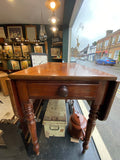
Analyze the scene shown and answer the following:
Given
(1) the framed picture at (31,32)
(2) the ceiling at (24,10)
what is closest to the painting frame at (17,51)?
(1) the framed picture at (31,32)

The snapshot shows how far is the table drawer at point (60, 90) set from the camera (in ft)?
1.31

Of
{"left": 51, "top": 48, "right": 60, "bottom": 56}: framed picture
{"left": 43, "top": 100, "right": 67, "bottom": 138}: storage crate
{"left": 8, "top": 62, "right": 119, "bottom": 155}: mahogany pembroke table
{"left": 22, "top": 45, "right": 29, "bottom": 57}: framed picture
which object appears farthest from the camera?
{"left": 51, "top": 48, "right": 60, "bottom": 56}: framed picture

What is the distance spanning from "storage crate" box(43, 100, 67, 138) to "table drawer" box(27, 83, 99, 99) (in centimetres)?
46

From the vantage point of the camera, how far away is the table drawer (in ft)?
1.31

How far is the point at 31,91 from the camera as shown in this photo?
0.43 m

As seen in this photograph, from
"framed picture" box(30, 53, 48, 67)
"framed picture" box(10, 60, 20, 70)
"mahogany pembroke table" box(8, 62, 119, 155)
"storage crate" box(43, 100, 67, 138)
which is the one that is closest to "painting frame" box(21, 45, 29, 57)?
"framed picture" box(10, 60, 20, 70)

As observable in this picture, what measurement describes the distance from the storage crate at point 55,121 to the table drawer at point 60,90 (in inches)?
18.2

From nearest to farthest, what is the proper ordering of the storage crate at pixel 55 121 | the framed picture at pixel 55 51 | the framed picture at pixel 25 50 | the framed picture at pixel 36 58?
the storage crate at pixel 55 121, the framed picture at pixel 36 58, the framed picture at pixel 25 50, the framed picture at pixel 55 51

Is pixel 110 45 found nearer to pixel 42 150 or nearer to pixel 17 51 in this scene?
pixel 42 150

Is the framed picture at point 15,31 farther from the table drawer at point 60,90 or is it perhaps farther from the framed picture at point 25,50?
the table drawer at point 60,90

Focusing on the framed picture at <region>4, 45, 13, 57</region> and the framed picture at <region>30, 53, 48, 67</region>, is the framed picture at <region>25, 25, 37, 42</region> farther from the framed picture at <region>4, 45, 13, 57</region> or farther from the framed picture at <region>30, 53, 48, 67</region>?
the framed picture at <region>30, 53, 48, 67</region>

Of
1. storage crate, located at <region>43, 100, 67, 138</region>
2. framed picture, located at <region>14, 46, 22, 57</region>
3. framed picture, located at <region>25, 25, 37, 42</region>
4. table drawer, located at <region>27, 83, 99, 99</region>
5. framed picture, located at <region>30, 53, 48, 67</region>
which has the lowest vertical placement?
storage crate, located at <region>43, 100, 67, 138</region>

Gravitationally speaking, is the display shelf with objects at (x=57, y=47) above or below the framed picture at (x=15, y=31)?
below

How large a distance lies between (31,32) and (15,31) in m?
0.66
